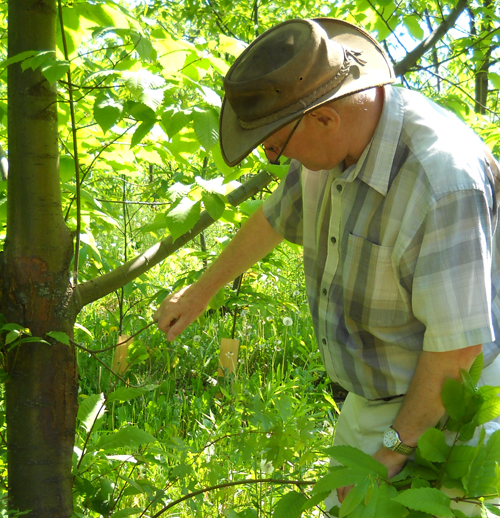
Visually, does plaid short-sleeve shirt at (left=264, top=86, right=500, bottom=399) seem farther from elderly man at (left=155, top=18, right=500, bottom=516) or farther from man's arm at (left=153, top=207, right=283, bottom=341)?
man's arm at (left=153, top=207, right=283, bottom=341)

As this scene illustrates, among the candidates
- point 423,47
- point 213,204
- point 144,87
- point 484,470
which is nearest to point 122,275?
point 213,204

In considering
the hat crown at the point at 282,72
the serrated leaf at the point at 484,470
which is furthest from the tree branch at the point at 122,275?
the serrated leaf at the point at 484,470

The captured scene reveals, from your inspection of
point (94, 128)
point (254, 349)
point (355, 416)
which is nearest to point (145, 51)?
point (94, 128)

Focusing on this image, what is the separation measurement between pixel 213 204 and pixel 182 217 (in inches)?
4.5

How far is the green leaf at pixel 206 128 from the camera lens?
1492mm

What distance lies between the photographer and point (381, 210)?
1521 mm

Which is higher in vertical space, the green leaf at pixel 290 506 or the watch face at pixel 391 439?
the watch face at pixel 391 439

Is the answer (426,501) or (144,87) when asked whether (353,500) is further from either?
(144,87)

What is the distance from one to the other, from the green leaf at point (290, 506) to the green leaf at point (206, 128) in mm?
952

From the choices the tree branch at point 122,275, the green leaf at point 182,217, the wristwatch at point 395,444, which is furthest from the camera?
the tree branch at point 122,275

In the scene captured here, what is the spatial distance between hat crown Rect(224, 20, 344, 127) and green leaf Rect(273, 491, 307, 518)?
985 millimetres

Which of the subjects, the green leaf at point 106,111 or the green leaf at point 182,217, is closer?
the green leaf at point 106,111

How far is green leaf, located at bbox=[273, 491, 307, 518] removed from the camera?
4.51ft

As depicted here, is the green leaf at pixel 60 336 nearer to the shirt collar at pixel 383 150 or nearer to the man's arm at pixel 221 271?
the man's arm at pixel 221 271
